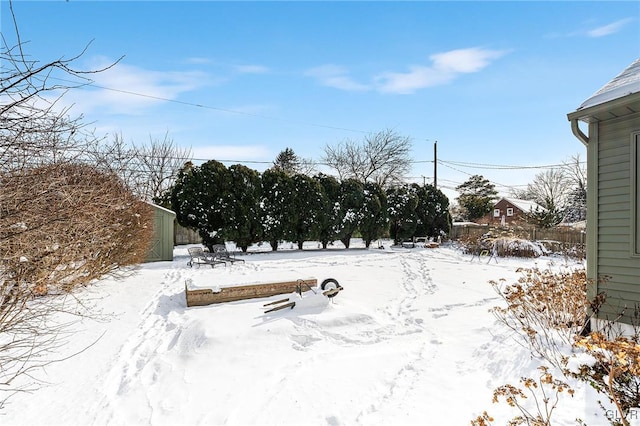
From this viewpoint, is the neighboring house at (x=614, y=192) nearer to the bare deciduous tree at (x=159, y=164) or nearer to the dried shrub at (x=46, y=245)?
the dried shrub at (x=46, y=245)

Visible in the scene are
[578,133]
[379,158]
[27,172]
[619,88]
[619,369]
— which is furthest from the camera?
[379,158]

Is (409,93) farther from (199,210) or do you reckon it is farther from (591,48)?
(199,210)

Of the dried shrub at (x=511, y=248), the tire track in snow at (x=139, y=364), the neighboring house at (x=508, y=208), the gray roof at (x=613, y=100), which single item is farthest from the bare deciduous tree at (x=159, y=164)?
the neighboring house at (x=508, y=208)

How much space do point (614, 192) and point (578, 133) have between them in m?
0.87

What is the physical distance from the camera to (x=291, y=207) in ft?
45.3

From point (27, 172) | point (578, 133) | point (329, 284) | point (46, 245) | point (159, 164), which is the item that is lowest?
point (329, 284)

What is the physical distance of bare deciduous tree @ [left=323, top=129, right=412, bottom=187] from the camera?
86.1ft

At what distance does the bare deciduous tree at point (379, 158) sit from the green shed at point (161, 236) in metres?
17.6

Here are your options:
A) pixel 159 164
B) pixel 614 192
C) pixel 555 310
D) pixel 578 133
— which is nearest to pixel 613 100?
pixel 578 133

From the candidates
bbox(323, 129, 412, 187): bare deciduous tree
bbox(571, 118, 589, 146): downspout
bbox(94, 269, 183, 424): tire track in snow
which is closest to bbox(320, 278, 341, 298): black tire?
bbox(94, 269, 183, 424): tire track in snow

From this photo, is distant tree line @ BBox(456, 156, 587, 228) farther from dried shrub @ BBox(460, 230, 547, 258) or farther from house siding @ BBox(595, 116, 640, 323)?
house siding @ BBox(595, 116, 640, 323)

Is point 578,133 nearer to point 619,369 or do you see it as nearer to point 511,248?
point 619,369

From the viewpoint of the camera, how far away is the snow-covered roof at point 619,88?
3.79 m

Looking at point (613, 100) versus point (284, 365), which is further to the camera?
point (613, 100)
